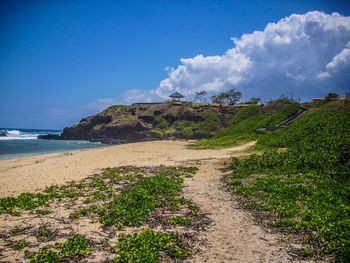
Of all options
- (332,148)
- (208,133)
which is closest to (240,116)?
(208,133)

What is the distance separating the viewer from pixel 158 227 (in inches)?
375

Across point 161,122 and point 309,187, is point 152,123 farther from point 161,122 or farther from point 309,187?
point 309,187

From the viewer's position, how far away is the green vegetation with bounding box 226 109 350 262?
8.51 metres

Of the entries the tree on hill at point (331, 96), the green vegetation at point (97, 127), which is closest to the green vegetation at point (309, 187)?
the tree on hill at point (331, 96)

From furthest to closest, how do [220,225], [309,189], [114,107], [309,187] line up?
[114,107] → [309,187] → [309,189] → [220,225]

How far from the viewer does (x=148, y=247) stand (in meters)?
7.76

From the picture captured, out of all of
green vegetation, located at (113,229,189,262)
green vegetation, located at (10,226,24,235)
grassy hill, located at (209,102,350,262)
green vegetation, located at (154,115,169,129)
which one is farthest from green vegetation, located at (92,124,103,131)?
green vegetation, located at (113,229,189,262)

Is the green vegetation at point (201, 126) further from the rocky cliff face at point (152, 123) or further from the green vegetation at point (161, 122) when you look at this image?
the green vegetation at point (161, 122)

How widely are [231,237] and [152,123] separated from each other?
7848 centimetres

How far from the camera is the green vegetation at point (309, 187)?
8511 millimetres

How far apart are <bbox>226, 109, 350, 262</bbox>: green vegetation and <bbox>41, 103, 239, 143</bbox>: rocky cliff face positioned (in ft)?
164

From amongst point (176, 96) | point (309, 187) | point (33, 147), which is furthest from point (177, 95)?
point (309, 187)

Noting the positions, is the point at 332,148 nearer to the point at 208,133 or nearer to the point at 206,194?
the point at 206,194

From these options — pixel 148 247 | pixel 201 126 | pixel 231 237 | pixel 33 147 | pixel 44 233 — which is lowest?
pixel 231 237
